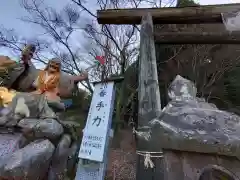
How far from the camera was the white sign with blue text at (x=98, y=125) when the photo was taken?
6.79 ft

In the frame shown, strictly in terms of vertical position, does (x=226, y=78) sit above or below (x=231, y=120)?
above

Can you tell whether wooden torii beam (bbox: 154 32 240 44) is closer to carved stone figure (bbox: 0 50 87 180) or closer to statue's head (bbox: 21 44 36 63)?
carved stone figure (bbox: 0 50 87 180)

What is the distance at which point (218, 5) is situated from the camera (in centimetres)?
287

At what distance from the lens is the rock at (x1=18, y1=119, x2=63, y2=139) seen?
2.42 metres

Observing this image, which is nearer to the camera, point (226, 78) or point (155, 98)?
point (155, 98)

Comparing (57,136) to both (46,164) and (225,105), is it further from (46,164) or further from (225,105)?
(225,105)

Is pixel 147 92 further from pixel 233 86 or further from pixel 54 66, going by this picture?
pixel 233 86

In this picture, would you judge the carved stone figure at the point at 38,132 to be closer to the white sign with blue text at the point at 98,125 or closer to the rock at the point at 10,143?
the rock at the point at 10,143

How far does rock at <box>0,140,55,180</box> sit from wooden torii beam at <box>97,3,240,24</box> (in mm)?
1929

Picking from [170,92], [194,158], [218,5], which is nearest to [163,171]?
[194,158]

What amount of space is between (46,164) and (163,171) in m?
1.42

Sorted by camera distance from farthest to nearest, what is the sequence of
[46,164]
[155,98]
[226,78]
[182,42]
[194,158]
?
[226,78] → [182,42] → [46,164] → [155,98] → [194,158]

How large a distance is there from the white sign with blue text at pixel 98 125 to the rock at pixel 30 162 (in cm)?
45

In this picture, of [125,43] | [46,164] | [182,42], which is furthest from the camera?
[125,43]
